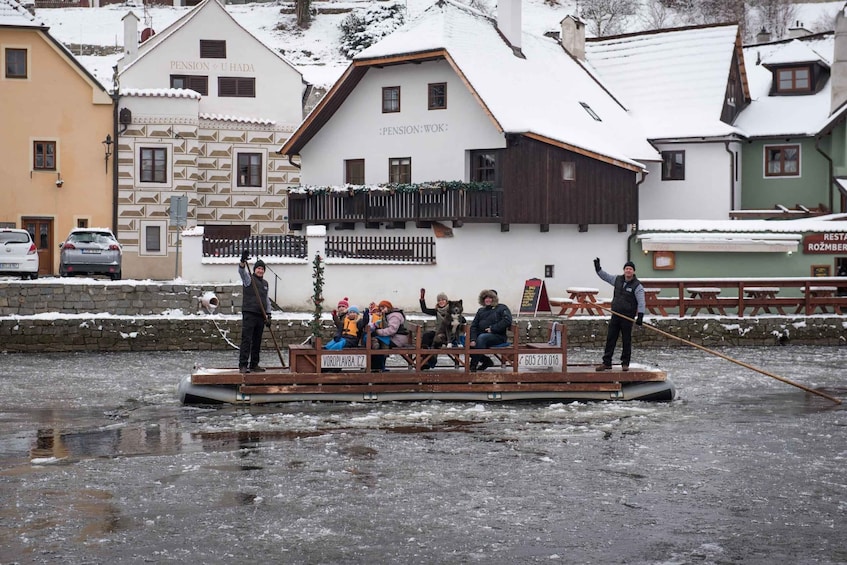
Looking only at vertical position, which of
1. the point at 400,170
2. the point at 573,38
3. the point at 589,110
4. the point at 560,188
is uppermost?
the point at 573,38

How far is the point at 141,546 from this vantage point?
12.2m

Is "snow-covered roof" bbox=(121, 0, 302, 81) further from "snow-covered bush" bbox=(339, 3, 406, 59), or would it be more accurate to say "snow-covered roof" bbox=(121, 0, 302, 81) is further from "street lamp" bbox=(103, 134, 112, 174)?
"snow-covered bush" bbox=(339, 3, 406, 59)

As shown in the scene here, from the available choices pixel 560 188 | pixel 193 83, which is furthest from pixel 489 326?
pixel 193 83

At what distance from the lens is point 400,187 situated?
3988 centimetres

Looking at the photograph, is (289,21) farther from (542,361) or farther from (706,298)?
(542,361)

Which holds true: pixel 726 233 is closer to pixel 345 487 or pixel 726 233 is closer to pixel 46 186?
pixel 46 186

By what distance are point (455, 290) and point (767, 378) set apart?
12.9 metres

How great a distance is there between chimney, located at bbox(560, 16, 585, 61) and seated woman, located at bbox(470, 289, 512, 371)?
29.2 meters

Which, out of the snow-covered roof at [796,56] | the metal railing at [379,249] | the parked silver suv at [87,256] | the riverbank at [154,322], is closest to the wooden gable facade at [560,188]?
the metal railing at [379,249]

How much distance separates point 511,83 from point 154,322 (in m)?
14.9

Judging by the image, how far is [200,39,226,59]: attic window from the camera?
162ft

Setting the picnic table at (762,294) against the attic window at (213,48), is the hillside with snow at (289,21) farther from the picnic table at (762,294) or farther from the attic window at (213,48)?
the picnic table at (762,294)

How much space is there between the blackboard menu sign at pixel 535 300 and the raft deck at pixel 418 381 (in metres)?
13.6

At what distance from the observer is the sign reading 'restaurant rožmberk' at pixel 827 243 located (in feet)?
131
